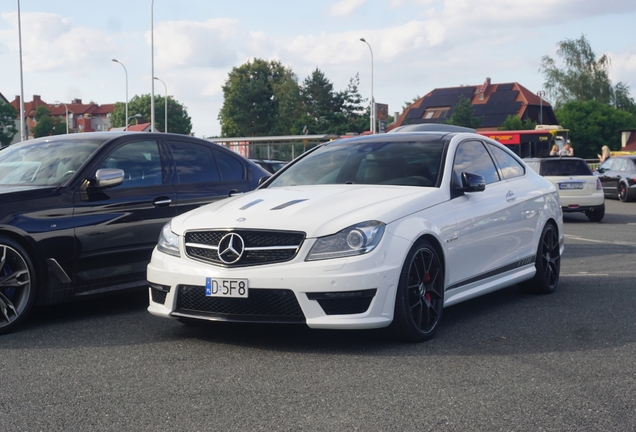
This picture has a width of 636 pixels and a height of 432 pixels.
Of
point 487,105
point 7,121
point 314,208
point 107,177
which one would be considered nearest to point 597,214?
point 107,177

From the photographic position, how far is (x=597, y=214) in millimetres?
19219

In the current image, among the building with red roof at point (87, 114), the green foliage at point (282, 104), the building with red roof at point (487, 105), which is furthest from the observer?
the building with red roof at point (87, 114)

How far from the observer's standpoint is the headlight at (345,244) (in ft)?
17.5

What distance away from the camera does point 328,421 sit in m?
3.98

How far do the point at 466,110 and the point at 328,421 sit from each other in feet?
257

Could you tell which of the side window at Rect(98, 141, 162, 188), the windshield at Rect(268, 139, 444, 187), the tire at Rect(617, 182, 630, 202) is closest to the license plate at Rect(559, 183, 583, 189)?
the tire at Rect(617, 182, 630, 202)

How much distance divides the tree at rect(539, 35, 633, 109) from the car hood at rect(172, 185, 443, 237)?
88049 mm

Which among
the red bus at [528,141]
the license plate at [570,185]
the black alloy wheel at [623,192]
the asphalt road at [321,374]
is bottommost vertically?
the asphalt road at [321,374]

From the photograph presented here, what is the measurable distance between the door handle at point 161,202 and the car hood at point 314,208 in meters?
1.14

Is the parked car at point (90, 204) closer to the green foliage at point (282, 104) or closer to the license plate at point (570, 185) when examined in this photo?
the license plate at point (570, 185)

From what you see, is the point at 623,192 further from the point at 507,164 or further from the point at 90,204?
the point at 90,204

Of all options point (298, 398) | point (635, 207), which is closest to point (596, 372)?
point (298, 398)

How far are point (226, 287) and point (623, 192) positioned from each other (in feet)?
76.7

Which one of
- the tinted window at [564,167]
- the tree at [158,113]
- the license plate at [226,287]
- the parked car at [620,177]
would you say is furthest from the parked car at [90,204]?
the tree at [158,113]
